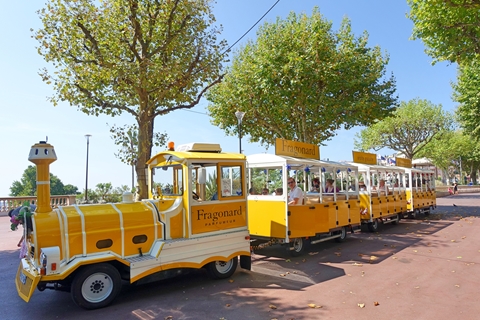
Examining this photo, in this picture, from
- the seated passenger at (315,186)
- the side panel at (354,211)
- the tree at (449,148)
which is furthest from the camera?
the tree at (449,148)

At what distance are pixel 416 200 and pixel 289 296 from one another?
1370 centimetres

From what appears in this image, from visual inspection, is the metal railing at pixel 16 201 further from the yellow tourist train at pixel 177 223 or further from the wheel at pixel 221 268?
the wheel at pixel 221 268

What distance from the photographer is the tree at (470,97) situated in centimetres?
2120

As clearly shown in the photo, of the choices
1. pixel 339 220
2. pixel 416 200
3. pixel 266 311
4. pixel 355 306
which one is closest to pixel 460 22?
pixel 416 200

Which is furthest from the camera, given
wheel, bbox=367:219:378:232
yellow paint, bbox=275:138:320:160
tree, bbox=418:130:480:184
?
tree, bbox=418:130:480:184

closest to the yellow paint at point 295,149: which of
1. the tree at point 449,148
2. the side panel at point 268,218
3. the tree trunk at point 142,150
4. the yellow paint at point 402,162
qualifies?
the side panel at point 268,218

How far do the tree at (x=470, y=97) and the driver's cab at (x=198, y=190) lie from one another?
65.2 ft

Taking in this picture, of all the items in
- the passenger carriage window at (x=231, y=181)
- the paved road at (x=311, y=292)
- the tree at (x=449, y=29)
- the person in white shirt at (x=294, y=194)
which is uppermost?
the tree at (x=449, y=29)

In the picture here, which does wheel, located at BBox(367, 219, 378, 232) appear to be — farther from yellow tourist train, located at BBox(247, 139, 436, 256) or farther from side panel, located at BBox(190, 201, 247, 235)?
side panel, located at BBox(190, 201, 247, 235)

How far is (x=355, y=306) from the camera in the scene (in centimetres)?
539

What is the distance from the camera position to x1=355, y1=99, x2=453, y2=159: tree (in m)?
37.3

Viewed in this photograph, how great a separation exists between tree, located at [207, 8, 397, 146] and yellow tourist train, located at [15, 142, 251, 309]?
34.8 feet

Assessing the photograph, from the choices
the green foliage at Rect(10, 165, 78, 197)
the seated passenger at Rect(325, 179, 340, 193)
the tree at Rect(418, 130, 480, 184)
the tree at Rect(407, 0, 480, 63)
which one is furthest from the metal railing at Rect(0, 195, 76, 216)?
the green foliage at Rect(10, 165, 78, 197)

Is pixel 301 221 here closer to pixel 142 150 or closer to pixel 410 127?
pixel 142 150
